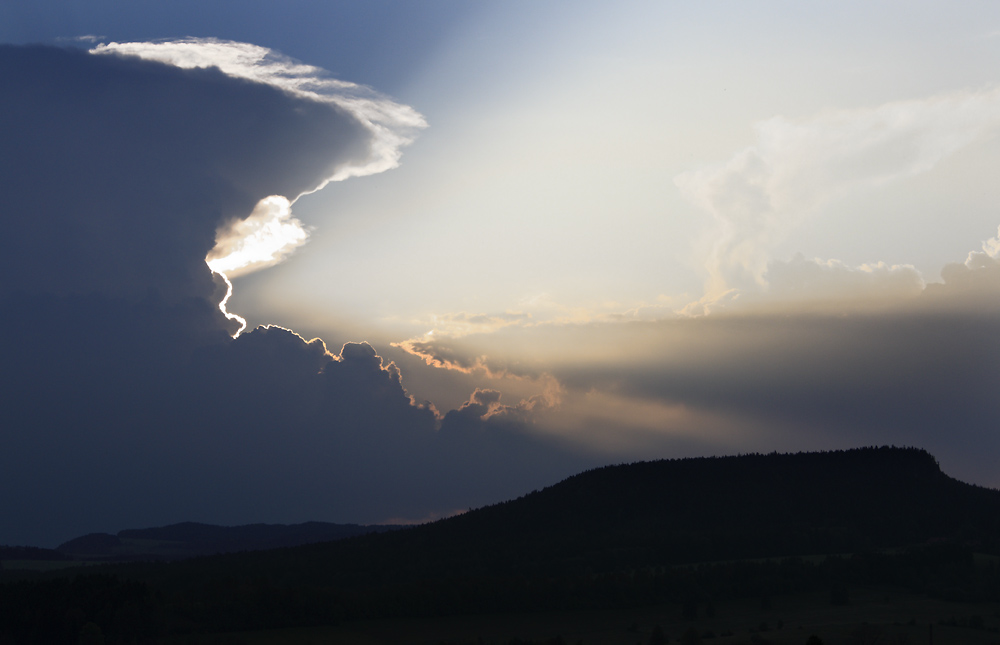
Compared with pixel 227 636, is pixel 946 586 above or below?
above

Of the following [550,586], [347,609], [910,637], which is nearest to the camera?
[910,637]

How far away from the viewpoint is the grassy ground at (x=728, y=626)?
13112 cm

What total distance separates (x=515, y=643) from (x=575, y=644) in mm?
11796

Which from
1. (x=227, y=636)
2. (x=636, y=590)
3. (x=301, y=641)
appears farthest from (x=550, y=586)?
(x=227, y=636)

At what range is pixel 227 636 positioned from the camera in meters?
161

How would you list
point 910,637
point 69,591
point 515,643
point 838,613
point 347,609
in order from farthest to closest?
point 347,609
point 69,591
point 838,613
point 515,643
point 910,637

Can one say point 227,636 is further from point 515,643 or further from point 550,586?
point 550,586

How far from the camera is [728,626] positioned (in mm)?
155000

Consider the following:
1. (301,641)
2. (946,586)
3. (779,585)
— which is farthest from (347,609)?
(946,586)

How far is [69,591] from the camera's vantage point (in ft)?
541

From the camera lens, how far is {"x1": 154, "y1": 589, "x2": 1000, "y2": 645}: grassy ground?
13112 cm

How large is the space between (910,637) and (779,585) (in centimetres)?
6286

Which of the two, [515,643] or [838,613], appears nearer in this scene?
[515,643]

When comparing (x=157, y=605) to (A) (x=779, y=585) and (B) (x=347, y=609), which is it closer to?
(B) (x=347, y=609)
